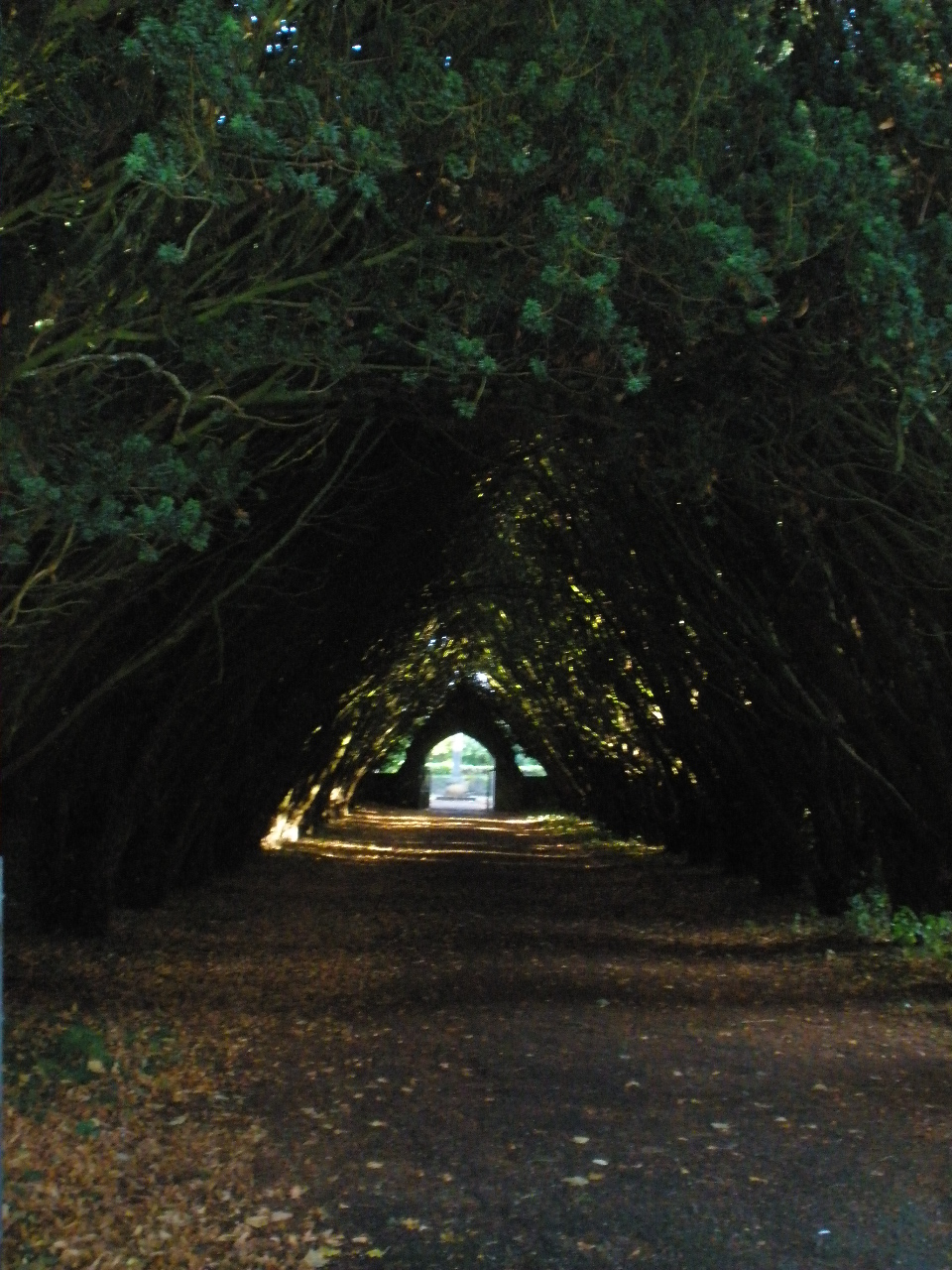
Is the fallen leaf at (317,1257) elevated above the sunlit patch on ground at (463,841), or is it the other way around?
the sunlit patch on ground at (463,841)

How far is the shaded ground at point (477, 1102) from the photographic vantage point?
577 cm

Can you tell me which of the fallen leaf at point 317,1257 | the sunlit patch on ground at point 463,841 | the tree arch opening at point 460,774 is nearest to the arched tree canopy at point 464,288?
the fallen leaf at point 317,1257

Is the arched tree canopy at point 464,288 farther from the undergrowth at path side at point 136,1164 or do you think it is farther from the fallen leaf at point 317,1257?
the fallen leaf at point 317,1257

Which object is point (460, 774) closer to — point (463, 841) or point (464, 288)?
point (463, 841)

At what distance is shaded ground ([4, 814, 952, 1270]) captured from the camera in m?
5.77

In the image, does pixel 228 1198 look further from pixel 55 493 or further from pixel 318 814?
pixel 318 814

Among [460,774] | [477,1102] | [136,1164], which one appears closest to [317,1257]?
[136,1164]

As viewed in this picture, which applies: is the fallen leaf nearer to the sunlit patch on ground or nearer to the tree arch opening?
the sunlit patch on ground

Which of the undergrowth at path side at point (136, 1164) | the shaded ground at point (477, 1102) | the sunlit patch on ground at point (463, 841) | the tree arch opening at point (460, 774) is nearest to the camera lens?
the undergrowth at path side at point (136, 1164)

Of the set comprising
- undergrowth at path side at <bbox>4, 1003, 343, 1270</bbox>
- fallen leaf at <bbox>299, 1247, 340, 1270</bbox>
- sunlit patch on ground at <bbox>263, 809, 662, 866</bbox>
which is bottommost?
fallen leaf at <bbox>299, 1247, 340, 1270</bbox>

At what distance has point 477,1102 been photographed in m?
8.13

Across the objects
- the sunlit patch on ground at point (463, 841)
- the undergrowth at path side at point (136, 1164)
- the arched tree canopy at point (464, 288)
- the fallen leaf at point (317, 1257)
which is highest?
the arched tree canopy at point (464, 288)

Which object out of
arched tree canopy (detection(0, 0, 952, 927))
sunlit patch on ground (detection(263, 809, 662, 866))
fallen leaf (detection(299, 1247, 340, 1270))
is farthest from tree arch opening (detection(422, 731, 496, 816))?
fallen leaf (detection(299, 1247, 340, 1270))

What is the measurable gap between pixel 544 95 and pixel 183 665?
8745mm
